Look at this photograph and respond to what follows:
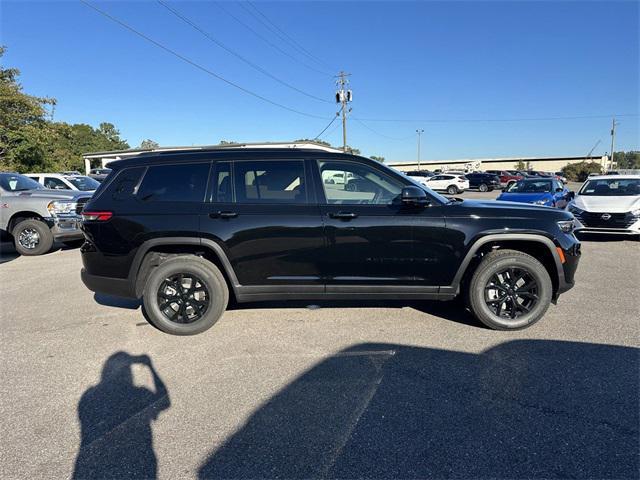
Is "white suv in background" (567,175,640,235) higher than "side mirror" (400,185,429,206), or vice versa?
"side mirror" (400,185,429,206)

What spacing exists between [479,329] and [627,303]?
7.53 feet

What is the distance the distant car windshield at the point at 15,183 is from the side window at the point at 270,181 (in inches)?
296

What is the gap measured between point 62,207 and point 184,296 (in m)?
6.16

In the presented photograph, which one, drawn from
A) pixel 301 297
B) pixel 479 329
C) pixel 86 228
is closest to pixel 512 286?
pixel 479 329

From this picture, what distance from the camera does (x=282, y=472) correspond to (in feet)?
7.39

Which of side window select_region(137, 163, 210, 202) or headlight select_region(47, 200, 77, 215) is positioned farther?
headlight select_region(47, 200, 77, 215)

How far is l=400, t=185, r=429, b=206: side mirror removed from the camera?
383cm

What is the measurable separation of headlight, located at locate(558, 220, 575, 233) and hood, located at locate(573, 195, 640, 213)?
6313mm

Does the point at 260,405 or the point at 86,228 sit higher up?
the point at 86,228

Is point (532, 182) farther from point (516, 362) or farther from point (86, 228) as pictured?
point (86, 228)

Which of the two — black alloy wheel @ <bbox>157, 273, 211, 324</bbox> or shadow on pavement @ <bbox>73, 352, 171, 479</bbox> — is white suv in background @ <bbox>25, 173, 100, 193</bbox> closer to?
black alloy wheel @ <bbox>157, 273, 211, 324</bbox>

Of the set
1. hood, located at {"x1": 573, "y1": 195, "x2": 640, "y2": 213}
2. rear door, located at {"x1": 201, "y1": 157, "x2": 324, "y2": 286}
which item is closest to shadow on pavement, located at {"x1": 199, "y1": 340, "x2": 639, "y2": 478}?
rear door, located at {"x1": 201, "y1": 157, "x2": 324, "y2": 286}

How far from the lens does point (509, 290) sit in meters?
4.09

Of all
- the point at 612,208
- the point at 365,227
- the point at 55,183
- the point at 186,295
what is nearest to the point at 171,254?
the point at 186,295
